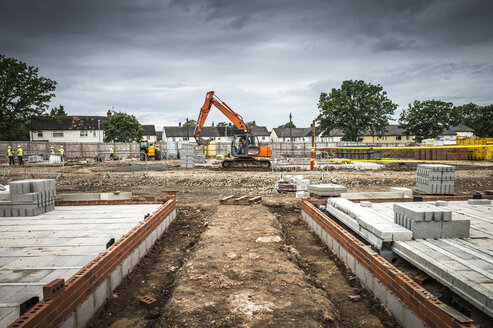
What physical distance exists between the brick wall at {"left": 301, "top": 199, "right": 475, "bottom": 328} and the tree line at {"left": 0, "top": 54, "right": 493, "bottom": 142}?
1595 inches

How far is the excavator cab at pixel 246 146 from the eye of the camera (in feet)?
63.6

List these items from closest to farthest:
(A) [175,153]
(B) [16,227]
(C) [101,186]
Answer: (B) [16,227] → (C) [101,186] → (A) [175,153]

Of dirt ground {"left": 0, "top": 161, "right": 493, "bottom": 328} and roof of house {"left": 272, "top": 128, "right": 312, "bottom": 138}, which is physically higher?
roof of house {"left": 272, "top": 128, "right": 312, "bottom": 138}

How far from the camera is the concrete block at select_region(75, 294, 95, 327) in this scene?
276cm

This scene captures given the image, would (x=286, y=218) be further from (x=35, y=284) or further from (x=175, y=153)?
(x=175, y=153)

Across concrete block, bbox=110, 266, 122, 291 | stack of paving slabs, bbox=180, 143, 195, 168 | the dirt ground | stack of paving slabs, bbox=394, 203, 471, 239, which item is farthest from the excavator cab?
concrete block, bbox=110, 266, 122, 291

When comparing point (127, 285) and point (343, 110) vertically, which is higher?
point (343, 110)

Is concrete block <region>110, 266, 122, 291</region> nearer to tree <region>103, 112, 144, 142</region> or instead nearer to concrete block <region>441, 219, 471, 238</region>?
concrete block <region>441, 219, 471, 238</region>

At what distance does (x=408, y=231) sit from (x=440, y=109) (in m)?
60.4

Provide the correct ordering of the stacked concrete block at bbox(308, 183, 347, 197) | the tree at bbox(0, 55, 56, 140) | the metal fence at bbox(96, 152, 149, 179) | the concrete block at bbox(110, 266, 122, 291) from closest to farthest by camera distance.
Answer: the concrete block at bbox(110, 266, 122, 291) → the stacked concrete block at bbox(308, 183, 347, 197) → the metal fence at bbox(96, 152, 149, 179) → the tree at bbox(0, 55, 56, 140)

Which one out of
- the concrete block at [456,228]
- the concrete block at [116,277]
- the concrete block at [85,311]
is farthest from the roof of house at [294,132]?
the concrete block at [85,311]

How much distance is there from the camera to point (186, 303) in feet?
10.2

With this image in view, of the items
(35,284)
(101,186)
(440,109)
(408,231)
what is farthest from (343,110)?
(35,284)

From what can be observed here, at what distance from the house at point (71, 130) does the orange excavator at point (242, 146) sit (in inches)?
1515
